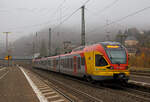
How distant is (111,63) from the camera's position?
1328 centimetres

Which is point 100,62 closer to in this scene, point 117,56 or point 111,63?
point 111,63

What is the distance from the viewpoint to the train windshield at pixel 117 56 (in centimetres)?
1345

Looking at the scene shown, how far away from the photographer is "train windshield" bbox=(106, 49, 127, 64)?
1345 centimetres

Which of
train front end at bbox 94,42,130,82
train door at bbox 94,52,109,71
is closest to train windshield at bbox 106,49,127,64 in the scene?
train front end at bbox 94,42,130,82

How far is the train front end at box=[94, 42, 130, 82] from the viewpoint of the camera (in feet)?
43.4

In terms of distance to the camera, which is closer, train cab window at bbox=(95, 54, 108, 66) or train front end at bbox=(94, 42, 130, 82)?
train front end at bbox=(94, 42, 130, 82)

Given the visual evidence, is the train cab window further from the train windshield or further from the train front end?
the train windshield

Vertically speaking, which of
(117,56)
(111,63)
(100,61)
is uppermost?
(117,56)


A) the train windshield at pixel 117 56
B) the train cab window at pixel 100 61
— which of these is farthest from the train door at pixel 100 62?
the train windshield at pixel 117 56

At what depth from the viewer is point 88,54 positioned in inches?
615

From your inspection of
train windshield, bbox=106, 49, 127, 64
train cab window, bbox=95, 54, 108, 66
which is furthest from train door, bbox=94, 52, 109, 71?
train windshield, bbox=106, 49, 127, 64

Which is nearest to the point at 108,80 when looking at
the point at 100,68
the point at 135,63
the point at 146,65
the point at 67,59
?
the point at 100,68

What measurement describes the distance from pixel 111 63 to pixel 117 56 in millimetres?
791

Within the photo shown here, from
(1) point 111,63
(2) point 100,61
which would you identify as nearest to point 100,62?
(2) point 100,61
